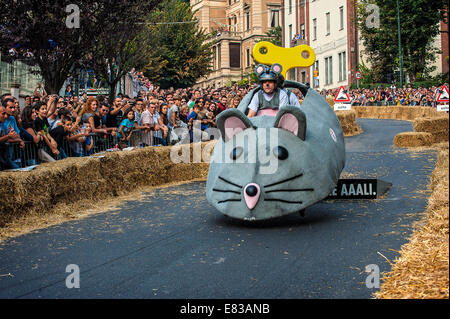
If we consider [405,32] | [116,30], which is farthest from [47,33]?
[405,32]

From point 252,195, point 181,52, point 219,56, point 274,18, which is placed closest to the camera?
point 252,195

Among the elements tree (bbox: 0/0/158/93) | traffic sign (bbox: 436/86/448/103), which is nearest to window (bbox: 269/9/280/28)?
traffic sign (bbox: 436/86/448/103)

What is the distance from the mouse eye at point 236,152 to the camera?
840 centimetres

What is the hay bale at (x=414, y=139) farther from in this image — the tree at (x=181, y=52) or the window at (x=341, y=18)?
the tree at (x=181, y=52)

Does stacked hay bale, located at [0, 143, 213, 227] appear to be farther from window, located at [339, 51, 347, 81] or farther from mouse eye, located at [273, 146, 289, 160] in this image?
window, located at [339, 51, 347, 81]

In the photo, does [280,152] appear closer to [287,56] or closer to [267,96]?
[267,96]

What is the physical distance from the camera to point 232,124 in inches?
346

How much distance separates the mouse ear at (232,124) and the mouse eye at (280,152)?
2.15ft

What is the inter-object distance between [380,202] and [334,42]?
152ft

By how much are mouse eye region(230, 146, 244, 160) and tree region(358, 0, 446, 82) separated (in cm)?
3546

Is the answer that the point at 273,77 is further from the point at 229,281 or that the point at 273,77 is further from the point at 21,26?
the point at 21,26

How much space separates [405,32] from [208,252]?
3955 cm
